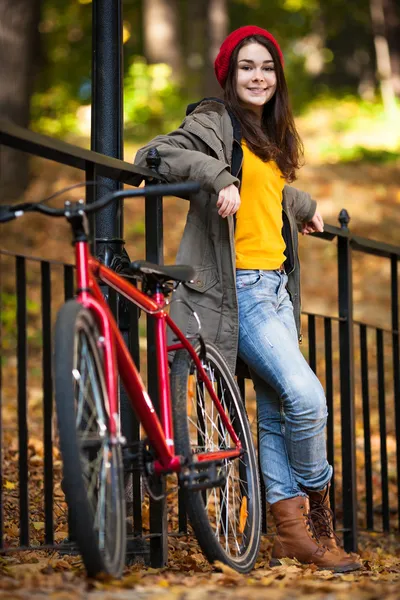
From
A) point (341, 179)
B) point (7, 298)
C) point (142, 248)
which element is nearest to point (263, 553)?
point (7, 298)

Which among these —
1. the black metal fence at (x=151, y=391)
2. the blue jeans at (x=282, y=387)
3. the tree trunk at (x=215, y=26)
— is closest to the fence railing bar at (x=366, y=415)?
the black metal fence at (x=151, y=391)

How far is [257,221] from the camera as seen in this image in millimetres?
3357

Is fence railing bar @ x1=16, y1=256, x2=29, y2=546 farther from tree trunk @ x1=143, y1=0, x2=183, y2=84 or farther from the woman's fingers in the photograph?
tree trunk @ x1=143, y1=0, x2=183, y2=84

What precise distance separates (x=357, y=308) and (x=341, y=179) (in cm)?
487

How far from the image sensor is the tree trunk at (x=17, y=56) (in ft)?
32.9

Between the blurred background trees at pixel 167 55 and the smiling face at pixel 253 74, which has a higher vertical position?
the blurred background trees at pixel 167 55

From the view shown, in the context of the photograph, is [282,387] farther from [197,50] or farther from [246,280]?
[197,50]

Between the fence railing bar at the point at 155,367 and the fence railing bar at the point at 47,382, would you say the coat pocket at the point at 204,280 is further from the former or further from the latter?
the fence railing bar at the point at 47,382

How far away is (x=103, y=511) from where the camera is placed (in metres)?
2.35

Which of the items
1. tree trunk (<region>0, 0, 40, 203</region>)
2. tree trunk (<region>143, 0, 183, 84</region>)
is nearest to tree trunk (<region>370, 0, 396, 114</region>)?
tree trunk (<region>143, 0, 183, 84</region>)

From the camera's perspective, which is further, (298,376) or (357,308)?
(357,308)

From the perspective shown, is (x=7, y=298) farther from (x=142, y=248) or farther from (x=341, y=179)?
(x=341, y=179)

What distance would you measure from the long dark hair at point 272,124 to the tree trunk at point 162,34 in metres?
14.7

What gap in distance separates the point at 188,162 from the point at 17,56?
25.6ft
